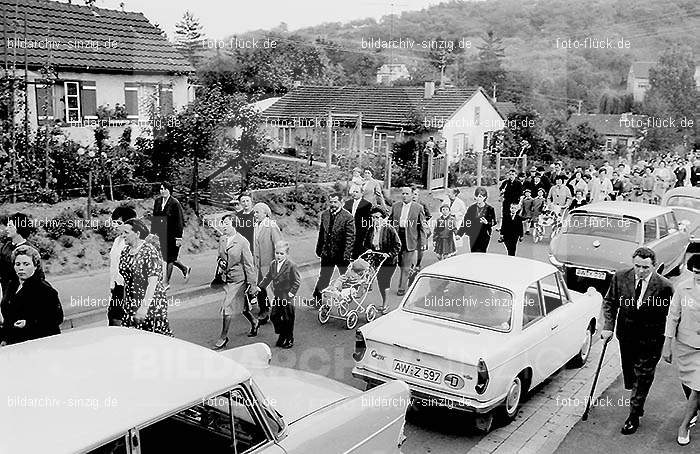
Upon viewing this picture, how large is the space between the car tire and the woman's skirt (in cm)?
154

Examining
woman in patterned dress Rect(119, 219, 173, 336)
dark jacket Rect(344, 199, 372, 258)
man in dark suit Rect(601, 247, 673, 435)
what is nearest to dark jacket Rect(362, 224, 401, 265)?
dark jacket Rect(344, 199, 372, 258)

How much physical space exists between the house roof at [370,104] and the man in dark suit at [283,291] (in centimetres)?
2785

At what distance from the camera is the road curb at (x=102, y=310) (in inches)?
407

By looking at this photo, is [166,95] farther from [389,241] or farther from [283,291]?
[283,291]

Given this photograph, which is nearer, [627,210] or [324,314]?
[324,314]

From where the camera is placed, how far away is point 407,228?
1221 cm

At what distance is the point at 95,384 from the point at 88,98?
781 inches

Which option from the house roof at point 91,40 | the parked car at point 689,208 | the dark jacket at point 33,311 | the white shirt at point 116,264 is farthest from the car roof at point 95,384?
the house roof at point 91,40

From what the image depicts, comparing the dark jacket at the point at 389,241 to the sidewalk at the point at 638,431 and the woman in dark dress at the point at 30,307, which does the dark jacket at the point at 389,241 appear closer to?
the sidewalk at the point at 638,431

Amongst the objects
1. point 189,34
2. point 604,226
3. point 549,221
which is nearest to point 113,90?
point 549,221

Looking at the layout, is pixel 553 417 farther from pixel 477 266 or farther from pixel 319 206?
pixel 319 206

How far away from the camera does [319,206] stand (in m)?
18.7

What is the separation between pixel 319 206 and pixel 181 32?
44591mm

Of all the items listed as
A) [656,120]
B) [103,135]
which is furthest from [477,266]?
[656,120]
